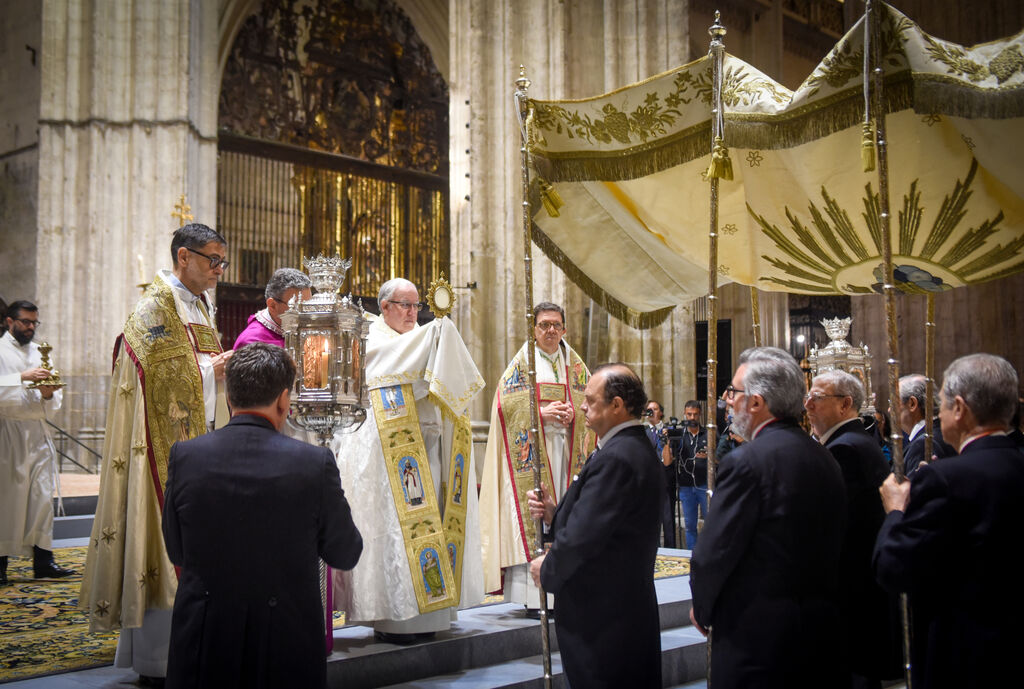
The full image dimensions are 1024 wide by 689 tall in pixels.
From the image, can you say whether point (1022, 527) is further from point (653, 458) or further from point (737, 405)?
point (653, 458)

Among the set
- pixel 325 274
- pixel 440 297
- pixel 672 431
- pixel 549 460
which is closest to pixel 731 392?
pixel 325 274

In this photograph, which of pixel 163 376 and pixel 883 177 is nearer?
pixel 883 177

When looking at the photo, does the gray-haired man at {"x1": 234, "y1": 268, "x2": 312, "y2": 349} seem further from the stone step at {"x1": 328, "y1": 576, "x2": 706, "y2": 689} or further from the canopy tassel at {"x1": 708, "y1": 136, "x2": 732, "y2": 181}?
the canopy tassel at {"x1": 708, "y1": 136, "x2": 732, "y2": 181}

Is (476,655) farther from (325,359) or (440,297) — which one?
(325,359)

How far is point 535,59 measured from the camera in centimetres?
1062

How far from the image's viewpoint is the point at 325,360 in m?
3.73

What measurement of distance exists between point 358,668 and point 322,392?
1.34 m

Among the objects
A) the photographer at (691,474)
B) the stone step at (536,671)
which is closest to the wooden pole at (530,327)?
the stone step at (536,671)

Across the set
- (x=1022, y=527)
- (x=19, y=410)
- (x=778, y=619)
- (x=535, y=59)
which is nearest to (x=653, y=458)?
(x=778, y=619)

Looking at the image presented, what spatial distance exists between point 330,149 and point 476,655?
13.2m

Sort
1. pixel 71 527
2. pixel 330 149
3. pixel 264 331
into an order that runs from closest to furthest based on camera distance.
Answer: pixel 264 331, pixel 71 527, pixel 330 149

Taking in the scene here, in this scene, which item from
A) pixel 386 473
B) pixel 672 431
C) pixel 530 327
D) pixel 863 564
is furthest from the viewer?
pixel 672 431

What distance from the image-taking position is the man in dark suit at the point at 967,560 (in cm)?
265

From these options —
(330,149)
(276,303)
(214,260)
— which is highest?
(330,149)
